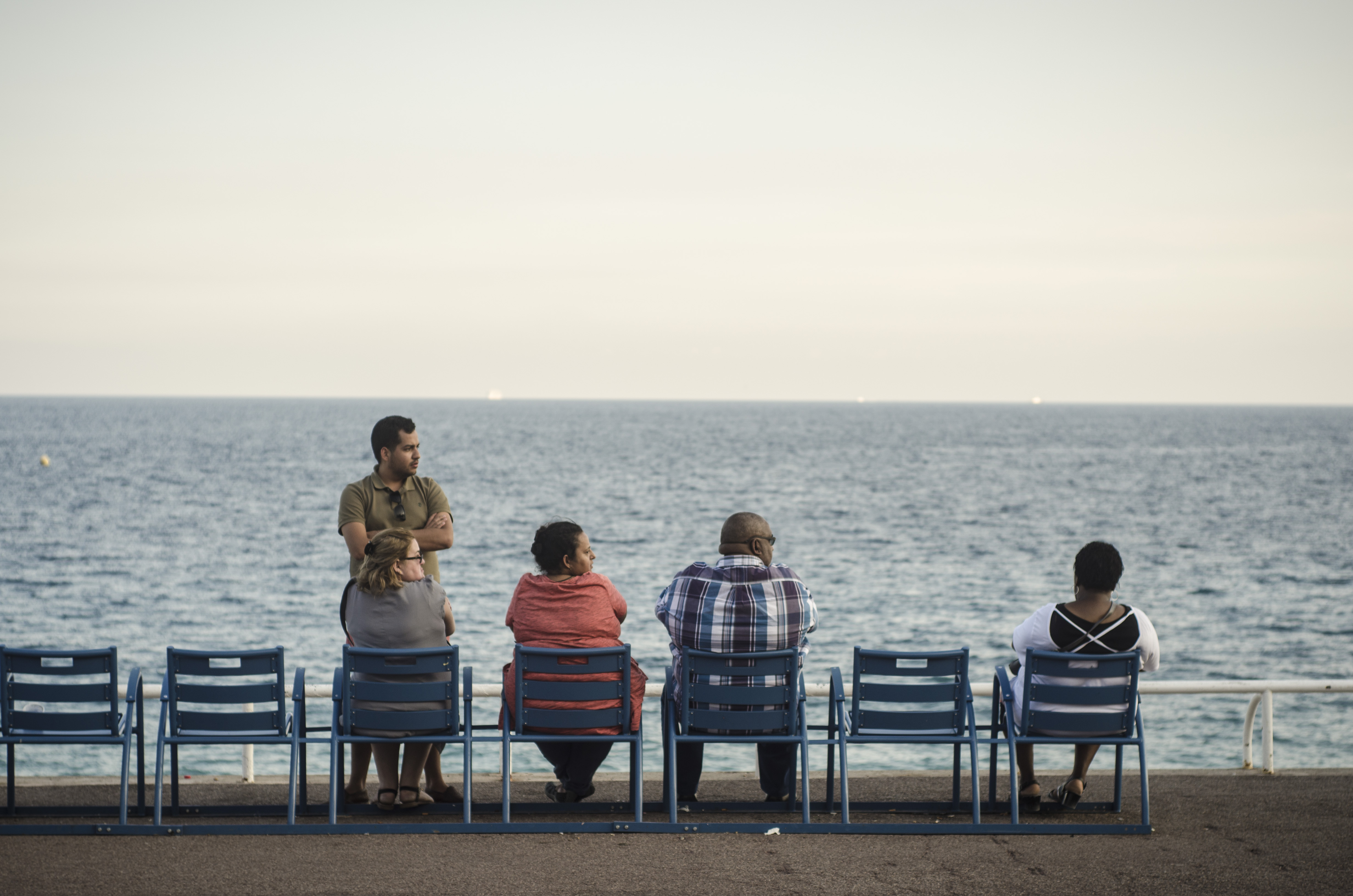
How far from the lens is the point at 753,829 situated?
5.24m

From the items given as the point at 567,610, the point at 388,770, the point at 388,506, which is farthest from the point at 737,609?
the point at 388,506

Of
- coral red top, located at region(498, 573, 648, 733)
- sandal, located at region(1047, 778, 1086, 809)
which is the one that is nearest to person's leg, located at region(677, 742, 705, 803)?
coral red top, located at region(498, 573, 648, 733)

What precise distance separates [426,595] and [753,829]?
1.77 m

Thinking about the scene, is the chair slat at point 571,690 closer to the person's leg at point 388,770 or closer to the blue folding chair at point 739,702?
the blue folding chair at point 739,702

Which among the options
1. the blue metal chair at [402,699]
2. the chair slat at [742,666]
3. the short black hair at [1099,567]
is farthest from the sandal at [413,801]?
the short black hair at [1099,567]

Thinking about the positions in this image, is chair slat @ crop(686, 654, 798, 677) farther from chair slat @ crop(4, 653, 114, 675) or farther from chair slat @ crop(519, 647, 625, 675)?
chair slat @ crop(4, 653, 114, 675)

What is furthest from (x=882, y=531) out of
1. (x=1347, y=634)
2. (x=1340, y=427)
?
(x=1340, y=427)

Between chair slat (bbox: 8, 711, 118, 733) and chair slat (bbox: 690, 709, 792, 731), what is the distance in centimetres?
252

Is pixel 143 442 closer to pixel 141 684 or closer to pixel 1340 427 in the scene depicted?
pixel 141 684

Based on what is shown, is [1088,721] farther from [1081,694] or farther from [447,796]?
[447,796]

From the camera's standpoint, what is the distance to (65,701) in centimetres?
517

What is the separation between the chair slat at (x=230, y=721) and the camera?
520cm

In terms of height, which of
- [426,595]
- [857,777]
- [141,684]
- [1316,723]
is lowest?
[1316,723]

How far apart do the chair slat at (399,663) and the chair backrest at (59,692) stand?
1.00 meters
